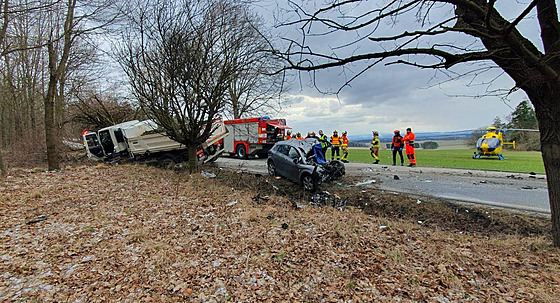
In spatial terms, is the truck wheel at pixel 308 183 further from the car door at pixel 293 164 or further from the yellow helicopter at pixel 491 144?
the yellow helicopter at pixel 491 144

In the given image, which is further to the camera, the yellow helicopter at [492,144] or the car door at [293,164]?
the yellow helicopter at [492,144]

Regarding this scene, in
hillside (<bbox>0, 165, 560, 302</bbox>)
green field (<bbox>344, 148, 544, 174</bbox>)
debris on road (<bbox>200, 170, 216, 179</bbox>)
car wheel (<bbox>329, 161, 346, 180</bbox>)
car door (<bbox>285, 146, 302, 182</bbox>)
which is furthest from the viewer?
green field (<bbox>344, 148, 544, 174</bbox>)

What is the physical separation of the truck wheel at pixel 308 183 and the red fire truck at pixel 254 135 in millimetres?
8253

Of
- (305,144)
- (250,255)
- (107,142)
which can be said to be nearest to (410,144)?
(305,144)

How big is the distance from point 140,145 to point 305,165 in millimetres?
8287

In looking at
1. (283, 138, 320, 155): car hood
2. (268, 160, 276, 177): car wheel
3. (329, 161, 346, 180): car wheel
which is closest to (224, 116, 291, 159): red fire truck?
(268, 160, 276, 177): car wheel

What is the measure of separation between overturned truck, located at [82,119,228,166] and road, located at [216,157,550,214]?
7.34 m

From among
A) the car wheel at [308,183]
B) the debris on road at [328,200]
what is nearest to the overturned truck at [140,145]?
the car wheel at [308,183]

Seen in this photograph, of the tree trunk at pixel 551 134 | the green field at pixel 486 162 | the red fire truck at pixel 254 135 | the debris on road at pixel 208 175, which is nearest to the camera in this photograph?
the tree trunk at pixel 551 134

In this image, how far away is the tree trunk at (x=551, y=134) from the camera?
3.53 meters

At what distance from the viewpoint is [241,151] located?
18422mm

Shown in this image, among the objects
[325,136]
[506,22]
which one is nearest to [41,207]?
[506,22]

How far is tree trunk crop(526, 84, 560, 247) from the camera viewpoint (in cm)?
353

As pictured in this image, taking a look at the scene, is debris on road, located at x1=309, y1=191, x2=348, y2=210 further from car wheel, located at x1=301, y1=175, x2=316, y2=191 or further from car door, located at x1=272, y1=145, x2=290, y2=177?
car door, located at x1=272, y1=145, x2=290, y2=177
